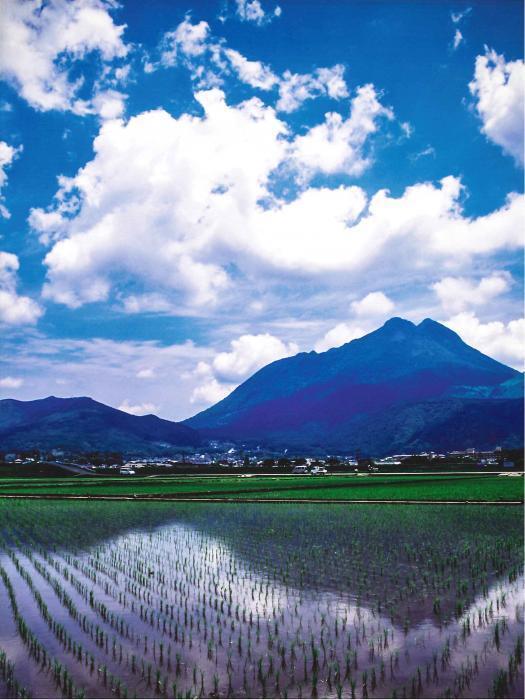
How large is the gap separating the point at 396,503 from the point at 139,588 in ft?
108

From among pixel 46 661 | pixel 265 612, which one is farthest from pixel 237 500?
pixel 46 661

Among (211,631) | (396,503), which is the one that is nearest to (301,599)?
(211,631)

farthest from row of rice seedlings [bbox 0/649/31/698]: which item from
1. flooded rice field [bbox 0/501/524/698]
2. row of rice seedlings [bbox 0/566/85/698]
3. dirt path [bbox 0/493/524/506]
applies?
dirt path [bbox 0/493/524/506]

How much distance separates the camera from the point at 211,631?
14.9 meters

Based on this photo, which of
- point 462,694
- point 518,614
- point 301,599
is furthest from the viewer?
point 301,599

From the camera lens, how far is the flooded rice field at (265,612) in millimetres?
11664

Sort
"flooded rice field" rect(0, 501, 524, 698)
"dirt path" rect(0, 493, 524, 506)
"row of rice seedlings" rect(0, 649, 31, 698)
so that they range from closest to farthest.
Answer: "row of rice seedlings" rect(0, 649, 31, 698)
"flooded rice field" rect(0, 501, 524, 698)
"dirt path" rect(0, 493, 524, 506)

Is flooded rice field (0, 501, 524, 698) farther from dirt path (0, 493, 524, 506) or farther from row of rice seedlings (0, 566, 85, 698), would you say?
dirt path (0, 493, 524, 506)

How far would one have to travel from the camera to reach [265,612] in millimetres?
16672

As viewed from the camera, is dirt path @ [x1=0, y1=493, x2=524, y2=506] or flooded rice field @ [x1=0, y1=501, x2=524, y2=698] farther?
dirt path @ [x1=0, y1=493, x2=524, y2=506]

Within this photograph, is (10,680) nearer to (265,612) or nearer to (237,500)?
(265,612)

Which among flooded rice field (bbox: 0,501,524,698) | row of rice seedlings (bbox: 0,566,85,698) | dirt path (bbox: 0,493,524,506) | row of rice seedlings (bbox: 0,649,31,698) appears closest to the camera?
row of rice seedlings (bbox: 0,649,31,698)

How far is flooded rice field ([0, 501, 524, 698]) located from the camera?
38.3 ft

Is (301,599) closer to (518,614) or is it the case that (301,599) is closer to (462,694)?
(518,614)
